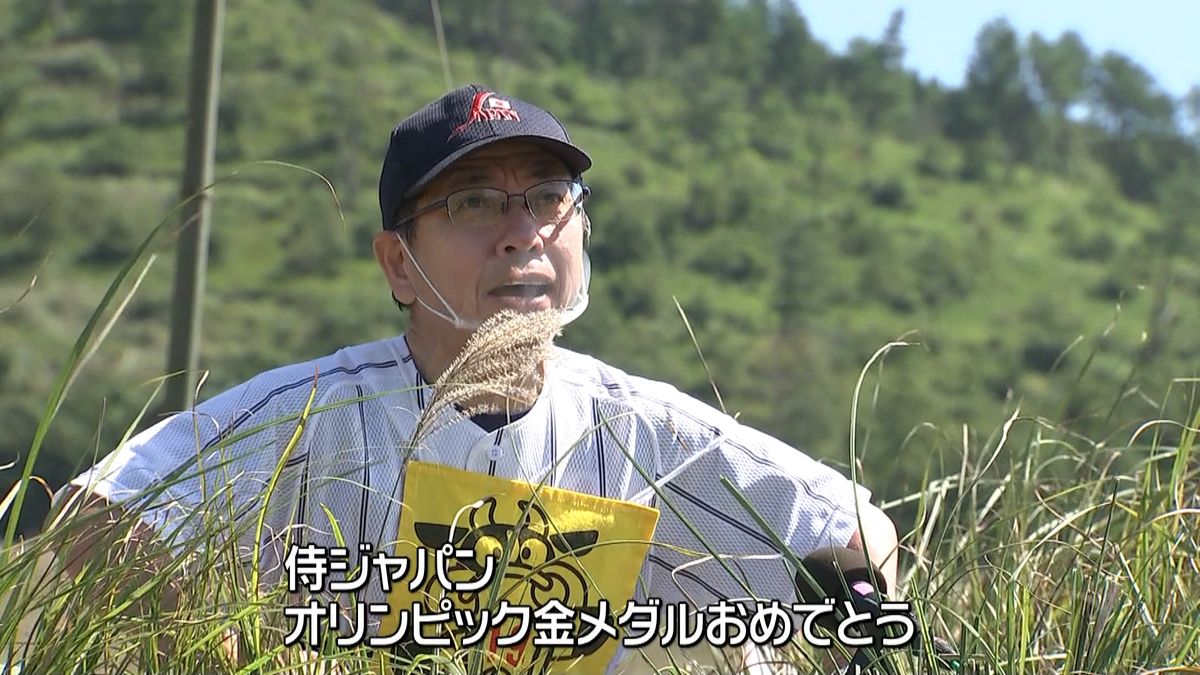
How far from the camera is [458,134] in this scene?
2.55 m

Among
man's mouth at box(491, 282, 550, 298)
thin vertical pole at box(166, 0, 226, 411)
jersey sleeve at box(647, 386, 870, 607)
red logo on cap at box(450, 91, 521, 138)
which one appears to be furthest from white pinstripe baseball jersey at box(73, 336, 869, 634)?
thin vertical pole at box(166, 0, 226, 411)

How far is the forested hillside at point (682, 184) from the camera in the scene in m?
50.5

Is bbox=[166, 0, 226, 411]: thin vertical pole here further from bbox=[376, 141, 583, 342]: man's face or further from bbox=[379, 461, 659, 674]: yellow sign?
bbox=[379, 461, 659, 674]: yellow sign

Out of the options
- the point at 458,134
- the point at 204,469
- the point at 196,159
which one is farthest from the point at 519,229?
the point at 196,159

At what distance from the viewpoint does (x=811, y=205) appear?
69688 millimetres

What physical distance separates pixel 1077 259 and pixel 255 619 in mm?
69049

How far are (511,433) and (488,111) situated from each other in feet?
1.70

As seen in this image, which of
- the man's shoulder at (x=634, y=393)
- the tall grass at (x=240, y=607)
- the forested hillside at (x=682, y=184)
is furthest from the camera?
the forested hillside at (x=682, y=184)

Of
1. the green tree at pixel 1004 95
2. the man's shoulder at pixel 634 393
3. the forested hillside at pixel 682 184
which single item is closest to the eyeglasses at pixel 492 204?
the man's shoulder at pixel 634 393

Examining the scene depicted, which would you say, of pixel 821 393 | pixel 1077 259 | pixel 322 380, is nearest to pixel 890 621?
pixel 322 380

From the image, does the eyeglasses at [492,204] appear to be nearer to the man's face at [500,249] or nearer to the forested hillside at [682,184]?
the man's face at [500,249]

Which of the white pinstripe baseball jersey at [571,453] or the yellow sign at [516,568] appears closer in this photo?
the yellow sign at [516,568]

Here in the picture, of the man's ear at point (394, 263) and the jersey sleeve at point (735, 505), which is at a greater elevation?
the man's ear at point (394, 263)

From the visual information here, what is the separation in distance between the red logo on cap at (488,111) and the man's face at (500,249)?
44 mm
